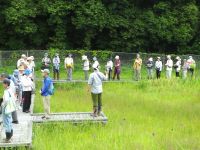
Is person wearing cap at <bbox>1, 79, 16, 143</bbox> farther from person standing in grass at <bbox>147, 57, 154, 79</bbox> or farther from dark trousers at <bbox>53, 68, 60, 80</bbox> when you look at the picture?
person standing in grass at <bbox>147, 57, 154, 79</bbox>

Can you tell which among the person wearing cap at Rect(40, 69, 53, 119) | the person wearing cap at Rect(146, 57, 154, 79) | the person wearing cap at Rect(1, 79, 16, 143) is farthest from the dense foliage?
the person wearing cap at Rect(1, 79, 16, 143)

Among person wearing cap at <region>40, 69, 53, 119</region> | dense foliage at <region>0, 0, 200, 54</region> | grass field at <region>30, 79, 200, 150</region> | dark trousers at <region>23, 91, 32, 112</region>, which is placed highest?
dense foliage at <region>0, 0, 200, 54</region>

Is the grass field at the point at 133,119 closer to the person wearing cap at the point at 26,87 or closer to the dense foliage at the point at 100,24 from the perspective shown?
the person wearing cap at the point at 26,87

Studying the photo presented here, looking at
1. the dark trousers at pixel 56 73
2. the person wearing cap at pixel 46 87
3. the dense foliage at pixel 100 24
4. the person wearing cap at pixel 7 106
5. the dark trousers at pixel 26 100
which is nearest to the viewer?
the person wearing cap at pixel 7 106

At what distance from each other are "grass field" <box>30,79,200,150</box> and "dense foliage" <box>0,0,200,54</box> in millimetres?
15115

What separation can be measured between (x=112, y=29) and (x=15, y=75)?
2681 centimetres

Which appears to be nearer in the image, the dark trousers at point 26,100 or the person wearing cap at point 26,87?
the person wearing cap at point 26,87

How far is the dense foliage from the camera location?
1829 inches

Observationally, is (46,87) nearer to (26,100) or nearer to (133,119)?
(26,100)

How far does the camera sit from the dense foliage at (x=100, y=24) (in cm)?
4647

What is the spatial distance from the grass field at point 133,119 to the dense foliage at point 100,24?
49.6 feet

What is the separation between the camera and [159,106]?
25.2m

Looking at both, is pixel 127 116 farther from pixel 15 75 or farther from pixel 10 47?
pixel 10 47

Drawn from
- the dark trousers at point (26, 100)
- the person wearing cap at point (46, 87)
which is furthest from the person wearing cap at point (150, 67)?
the person wearing cap at point (46, 87)
